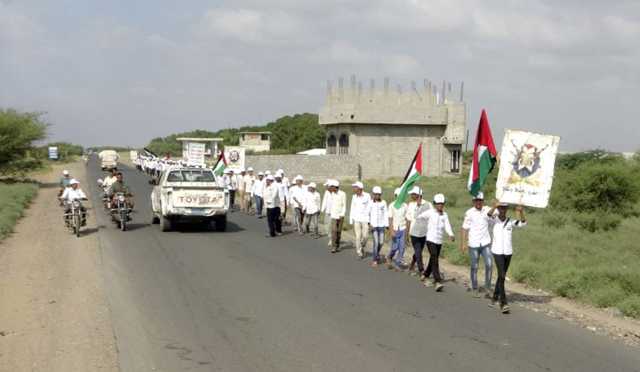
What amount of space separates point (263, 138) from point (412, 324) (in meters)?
104

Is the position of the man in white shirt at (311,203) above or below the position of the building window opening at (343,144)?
below

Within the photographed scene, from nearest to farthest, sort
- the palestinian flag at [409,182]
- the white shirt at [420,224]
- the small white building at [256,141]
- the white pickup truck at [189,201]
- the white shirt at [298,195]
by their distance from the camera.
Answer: the white shirt at [420,224]
the palestinian flag at [409,182]
the white pickup truck at [189,201]
the white shirt at [298,195]
the small white building at [256,141]

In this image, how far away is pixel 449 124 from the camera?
53062 mm

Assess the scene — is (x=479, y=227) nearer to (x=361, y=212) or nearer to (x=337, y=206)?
(x=361, y=212)

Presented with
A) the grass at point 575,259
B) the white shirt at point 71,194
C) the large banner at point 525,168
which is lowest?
the grass at point 575,259

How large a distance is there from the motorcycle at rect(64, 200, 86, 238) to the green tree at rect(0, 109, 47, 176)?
27874 millimetres

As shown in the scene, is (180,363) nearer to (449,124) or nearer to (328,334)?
(328,334)

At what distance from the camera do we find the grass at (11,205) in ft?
70.0

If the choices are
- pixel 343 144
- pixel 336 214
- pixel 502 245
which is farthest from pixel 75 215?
pixel 343 144

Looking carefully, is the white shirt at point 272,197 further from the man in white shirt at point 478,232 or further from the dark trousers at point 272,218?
the man in white shirt at point 478,232

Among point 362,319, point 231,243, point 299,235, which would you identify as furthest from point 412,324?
point 299,235

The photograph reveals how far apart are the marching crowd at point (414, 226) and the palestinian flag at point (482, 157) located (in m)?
0.21

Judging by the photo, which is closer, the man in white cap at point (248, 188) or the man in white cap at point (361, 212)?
the man in white cap at point (361, 212)

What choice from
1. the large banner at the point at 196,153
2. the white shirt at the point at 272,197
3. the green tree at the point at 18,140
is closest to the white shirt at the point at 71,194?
the white shirt at the point at 272,197
